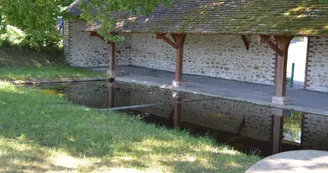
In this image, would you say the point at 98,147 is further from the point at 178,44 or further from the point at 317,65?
the point at 317,65

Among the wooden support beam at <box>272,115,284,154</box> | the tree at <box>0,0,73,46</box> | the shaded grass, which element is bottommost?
the wooden support beam at <box>272,115,284,154</box>

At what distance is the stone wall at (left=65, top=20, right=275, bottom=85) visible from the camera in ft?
50.6

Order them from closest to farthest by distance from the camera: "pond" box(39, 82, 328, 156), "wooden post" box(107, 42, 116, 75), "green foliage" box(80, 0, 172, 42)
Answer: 1. "pond" box(39, 82, 328, 156)
2. "green foliage" box(80, 0, 172, 42)
3. "wooden post" box(107, 42, 116, 75)

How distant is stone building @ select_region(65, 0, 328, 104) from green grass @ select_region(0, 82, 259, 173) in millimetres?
4374

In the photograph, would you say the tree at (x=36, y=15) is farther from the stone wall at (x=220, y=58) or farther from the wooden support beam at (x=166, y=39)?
the stone wall at (x=220, y=58)

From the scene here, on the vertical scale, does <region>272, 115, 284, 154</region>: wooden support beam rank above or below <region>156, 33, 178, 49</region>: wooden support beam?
below

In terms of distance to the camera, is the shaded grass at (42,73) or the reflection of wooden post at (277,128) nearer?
the reflection of wooden post at (277,128)

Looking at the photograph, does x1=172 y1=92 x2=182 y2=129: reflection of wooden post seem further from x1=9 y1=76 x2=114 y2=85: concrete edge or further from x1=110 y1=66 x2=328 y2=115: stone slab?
x1=9 y1=76 x2=114 y2=85: concrete edge

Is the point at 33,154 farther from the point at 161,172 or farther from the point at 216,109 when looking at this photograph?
the point at 216,109

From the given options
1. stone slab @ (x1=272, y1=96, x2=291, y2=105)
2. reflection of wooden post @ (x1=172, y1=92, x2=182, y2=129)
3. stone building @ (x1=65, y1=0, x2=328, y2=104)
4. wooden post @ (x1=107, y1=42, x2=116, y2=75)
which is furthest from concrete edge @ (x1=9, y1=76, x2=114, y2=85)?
stone slab @ (x1=272, y1=96, x2=291, y2=105)

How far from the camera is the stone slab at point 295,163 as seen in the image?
13.8ft

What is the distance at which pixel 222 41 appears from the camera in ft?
55.0

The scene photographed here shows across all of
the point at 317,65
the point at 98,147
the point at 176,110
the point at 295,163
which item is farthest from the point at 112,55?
the point at 295,163

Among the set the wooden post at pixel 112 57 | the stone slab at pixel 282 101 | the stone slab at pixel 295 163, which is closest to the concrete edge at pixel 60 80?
the wooden post at pixel 112 57
